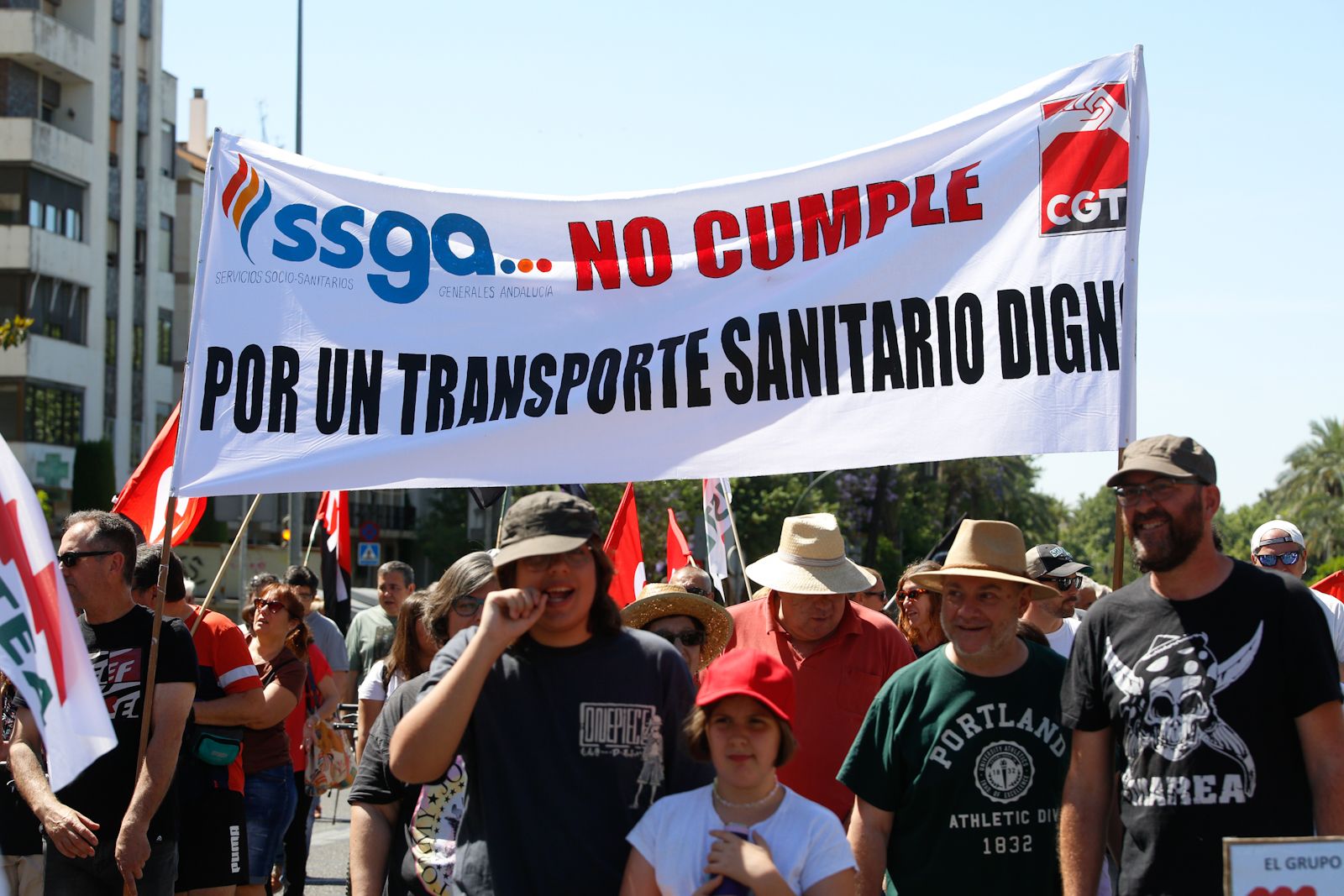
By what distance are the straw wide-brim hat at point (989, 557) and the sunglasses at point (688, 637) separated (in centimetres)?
156

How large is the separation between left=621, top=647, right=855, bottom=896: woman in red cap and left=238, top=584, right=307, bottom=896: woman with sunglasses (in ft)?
13.3

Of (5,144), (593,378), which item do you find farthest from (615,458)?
(5,144)

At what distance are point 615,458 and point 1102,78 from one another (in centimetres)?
222

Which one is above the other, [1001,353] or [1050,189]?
[1050,189]

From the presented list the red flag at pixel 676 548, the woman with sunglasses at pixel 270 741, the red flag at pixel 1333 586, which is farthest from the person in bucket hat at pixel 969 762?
the red flag at pixel 676 548

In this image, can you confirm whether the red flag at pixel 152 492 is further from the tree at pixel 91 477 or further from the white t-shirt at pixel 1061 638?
the tree at pixel 91 477

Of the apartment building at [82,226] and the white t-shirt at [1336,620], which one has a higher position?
the apartment building at [82,226]

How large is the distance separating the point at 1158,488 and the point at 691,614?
2.49m

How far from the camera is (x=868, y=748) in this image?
4531 millimetres

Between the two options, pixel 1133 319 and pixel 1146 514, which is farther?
pixel 1133 319

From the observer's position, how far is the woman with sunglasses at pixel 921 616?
6.68m

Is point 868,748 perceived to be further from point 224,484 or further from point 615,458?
point 224,484

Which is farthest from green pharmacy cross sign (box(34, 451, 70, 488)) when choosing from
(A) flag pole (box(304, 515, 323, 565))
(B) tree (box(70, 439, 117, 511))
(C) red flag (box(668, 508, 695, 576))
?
(C) red flag (box(668, 508, 695, 576))

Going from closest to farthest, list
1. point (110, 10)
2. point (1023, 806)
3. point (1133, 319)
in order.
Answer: point (1023, 806), point (1133, 319), point (110, 10)
